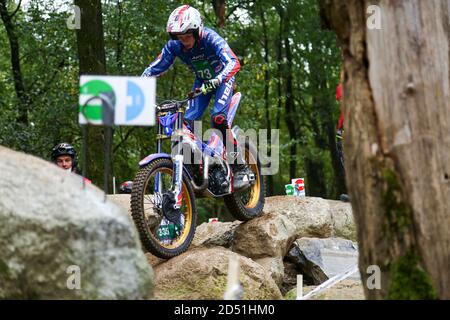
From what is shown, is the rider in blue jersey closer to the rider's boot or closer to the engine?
the rider's boot

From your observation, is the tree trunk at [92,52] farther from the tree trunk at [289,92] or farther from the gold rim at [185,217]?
the tree trunk at [289,92]

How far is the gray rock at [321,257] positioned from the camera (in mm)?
9023

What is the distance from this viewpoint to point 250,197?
9.45m

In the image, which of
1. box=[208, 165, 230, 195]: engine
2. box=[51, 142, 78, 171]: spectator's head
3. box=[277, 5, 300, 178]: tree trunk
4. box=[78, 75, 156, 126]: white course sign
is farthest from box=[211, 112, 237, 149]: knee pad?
box=[277, 5, 300, 178]: tree trunk

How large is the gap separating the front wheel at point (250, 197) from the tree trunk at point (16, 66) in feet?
30.3

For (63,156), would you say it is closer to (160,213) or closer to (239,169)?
(160,213)

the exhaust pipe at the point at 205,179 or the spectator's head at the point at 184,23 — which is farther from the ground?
the spectator's head at the point at 184,23

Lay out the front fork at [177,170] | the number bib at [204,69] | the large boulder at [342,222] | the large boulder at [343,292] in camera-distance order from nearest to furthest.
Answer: the large boulder at [343,292] → the front fork at [177,170] → the number bib at [204,69] → the large boulder at [342,222]

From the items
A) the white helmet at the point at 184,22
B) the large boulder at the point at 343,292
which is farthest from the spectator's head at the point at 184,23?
the large boulder at the point at 343,292

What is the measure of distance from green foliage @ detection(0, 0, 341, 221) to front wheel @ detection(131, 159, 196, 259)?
8782 millimetres

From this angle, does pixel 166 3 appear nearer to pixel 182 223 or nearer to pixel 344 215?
pixel 344 215

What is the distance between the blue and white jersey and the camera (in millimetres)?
8070

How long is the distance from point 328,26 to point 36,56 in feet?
47.5
